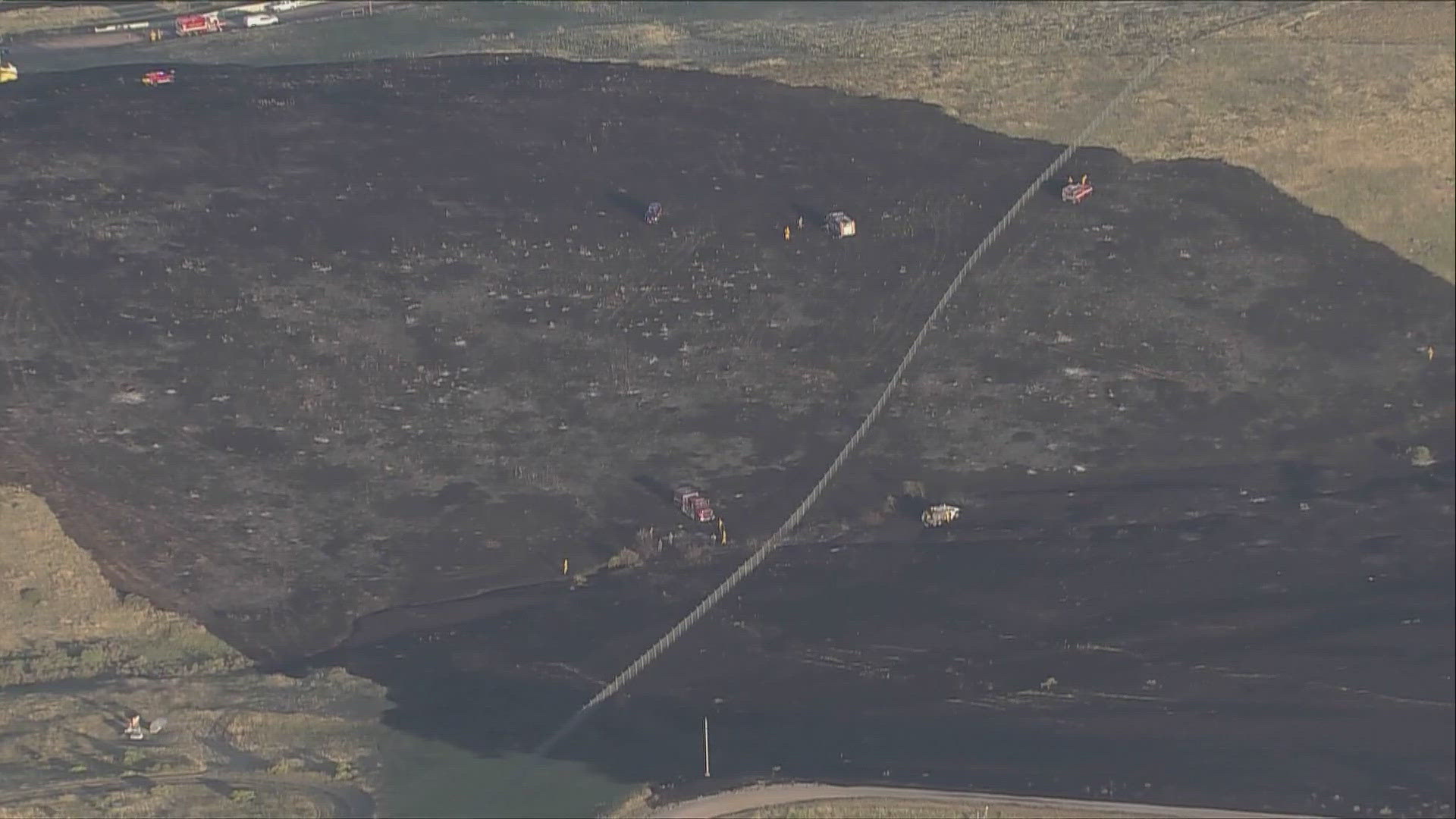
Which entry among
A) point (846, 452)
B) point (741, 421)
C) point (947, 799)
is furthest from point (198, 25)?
point (947, 799)

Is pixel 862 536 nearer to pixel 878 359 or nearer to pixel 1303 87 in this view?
pixel 878 359

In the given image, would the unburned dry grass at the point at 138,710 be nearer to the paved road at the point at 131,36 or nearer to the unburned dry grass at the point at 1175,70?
the paved road at the point at 131,36

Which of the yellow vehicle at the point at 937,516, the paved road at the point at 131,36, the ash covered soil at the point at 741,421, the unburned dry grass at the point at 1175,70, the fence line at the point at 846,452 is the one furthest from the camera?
the paved road at the point at 131,36

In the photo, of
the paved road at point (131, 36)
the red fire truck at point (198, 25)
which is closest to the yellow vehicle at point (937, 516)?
the paved road at point (131, 36)

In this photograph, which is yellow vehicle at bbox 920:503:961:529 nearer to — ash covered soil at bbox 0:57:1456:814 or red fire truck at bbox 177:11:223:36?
ash covered soil at bbox 0:57:1456:814

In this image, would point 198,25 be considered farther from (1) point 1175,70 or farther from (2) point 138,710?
(2) point 138,710

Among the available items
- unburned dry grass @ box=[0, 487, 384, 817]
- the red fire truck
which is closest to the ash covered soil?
unburned dry grass @ box=[0, 487, 384, 817]
